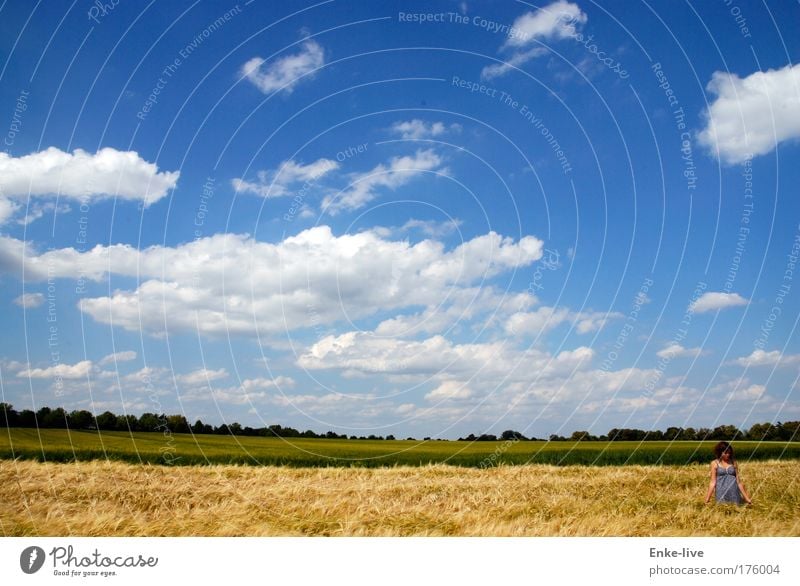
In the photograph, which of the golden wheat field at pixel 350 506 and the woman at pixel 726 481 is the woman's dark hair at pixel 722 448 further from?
the golden wheat field at pixel 350 506

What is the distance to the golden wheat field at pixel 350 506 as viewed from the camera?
10.7 meters

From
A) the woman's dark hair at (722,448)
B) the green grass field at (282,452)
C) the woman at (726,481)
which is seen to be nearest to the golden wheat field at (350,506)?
the woman at (726,481)

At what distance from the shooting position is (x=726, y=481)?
13.2m

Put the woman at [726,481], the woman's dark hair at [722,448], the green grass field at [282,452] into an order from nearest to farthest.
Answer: the woman at [726,481] < the woman's dark hair at [722,448] < the green grass field at [282,452]

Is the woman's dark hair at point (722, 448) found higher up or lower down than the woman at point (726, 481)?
higher up

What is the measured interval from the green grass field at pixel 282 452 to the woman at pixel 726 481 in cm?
891

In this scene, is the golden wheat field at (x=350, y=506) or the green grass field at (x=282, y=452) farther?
the green grass field at (x=282, y=452)

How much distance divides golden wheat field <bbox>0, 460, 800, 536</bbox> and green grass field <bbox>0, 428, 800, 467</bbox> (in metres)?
3.44

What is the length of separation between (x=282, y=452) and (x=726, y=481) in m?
13.3

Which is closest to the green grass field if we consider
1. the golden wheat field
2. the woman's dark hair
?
the golden wheat field
